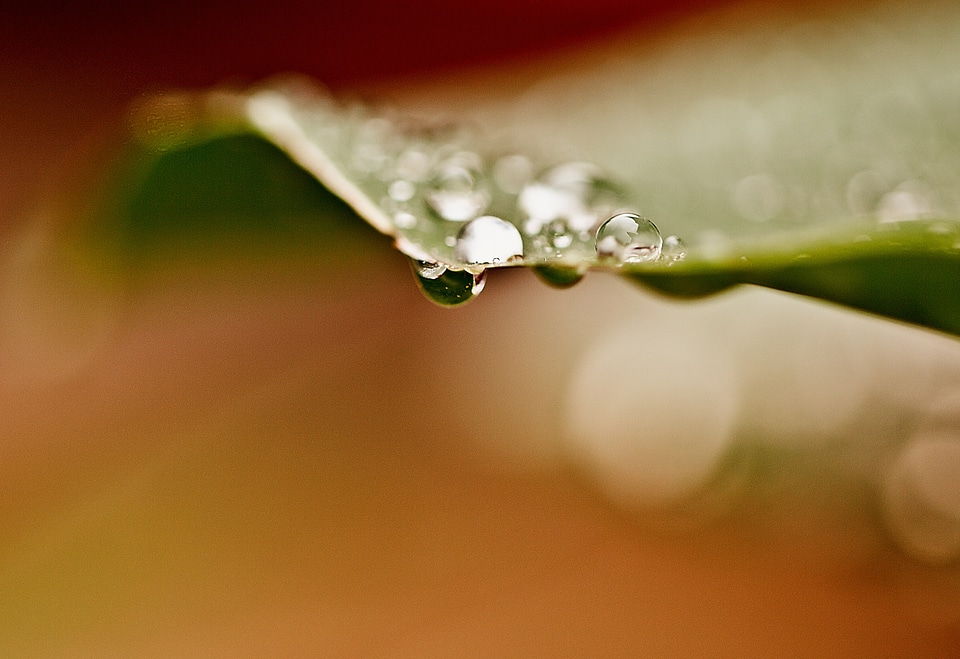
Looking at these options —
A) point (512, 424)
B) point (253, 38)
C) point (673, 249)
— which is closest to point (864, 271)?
point (673, 249)

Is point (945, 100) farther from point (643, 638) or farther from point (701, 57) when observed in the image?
point (643, 638)

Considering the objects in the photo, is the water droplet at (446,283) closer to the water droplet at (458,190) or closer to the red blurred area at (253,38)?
the water droplet at (458,190)

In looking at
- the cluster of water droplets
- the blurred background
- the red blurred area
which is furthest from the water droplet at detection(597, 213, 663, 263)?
the red blurred area

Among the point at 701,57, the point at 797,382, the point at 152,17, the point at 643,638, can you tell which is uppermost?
the point at 152,17

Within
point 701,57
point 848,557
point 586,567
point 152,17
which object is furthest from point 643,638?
point 152,17

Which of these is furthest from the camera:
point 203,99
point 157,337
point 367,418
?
point 157,337

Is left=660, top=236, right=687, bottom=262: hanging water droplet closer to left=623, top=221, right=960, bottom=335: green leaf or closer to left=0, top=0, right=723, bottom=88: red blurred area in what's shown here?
left=623, top=221, right=960, bottom=335: green leaf

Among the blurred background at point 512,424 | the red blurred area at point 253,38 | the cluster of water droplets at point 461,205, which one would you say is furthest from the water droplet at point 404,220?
the red blurred area at point 253,38
